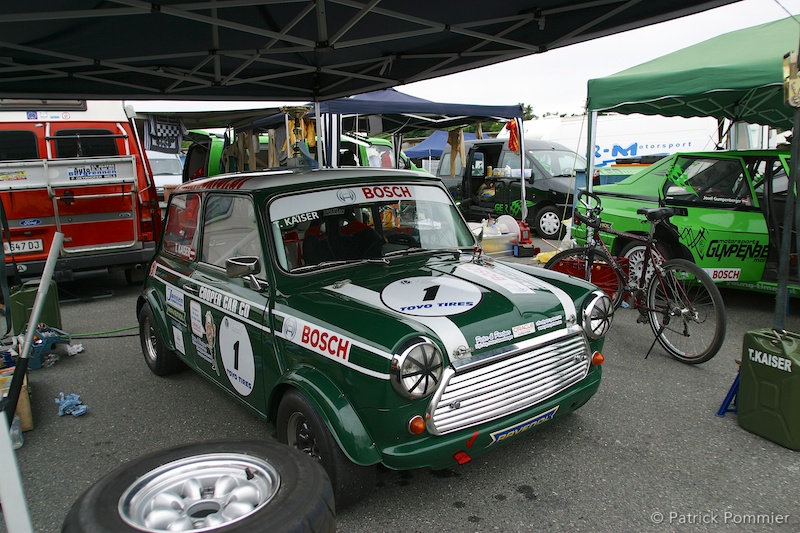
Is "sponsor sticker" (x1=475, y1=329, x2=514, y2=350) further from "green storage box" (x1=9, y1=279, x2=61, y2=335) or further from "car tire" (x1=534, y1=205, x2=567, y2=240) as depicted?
"car tire" (x1=534, y1=205, x2=567, y2=240)

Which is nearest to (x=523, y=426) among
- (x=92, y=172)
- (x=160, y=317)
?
(x=160, y=317)

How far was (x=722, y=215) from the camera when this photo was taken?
5820 mm

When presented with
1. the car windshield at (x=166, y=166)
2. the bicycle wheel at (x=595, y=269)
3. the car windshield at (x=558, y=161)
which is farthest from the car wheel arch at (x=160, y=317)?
the car windshield at (x=166, y=166)

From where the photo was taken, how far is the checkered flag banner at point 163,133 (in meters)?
11.1

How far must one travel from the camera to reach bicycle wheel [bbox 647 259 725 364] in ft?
14.3

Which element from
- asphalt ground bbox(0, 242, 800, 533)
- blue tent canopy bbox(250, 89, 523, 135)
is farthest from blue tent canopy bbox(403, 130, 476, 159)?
asphalt ground bbox(0, 242, 800, 533)

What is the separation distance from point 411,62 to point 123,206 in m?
4.36

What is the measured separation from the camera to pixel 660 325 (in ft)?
15.8

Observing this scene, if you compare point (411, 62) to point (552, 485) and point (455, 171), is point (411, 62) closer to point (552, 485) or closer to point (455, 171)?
point (552, 485)

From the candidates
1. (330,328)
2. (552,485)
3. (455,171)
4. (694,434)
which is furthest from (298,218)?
(455,171)

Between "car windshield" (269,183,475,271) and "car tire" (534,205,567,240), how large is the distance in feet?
26.4

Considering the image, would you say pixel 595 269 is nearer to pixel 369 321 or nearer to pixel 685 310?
pixel 685 310

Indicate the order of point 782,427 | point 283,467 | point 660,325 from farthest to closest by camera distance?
point 660,325, point 782,427, point 283,467

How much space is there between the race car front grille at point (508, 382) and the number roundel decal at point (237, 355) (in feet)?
4.03
